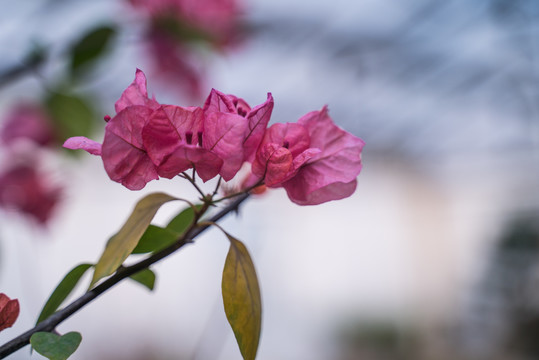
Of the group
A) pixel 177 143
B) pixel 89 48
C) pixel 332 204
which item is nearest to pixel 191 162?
pixel 177 143

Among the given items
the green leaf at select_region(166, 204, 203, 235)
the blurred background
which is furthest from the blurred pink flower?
the green leaf at select_region(166, 204, 203, 235)

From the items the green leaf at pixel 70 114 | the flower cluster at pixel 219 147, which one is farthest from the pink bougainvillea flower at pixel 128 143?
the green leaf at pixel 70 114

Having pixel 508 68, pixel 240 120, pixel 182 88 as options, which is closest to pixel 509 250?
pixel 508 68

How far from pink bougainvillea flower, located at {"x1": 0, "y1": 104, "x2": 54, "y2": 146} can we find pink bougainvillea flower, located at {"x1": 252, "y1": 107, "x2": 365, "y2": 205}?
17.4 inches

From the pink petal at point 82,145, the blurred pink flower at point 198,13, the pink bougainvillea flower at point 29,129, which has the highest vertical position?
the blurred pink flower at point 198,13

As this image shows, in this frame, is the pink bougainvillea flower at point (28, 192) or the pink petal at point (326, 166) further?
the pink bougainvillea flower at point (28, 192)

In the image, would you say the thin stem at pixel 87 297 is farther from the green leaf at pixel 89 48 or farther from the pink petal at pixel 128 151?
the green leaf at pixel 89 48

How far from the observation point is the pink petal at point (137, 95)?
184 millimetres

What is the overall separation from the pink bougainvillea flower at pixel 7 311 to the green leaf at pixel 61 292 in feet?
0.04

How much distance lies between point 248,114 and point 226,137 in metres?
0.01

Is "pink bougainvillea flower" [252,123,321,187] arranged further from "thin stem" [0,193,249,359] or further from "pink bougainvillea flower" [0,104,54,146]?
"pink bougainvillea flower" [0,104,54,146]

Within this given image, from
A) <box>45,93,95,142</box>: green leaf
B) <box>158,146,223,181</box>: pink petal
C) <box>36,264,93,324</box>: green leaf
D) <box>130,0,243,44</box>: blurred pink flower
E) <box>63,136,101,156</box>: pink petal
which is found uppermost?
<box>130,0,243,44</box>: blurred pink flower

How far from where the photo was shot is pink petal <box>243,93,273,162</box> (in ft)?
0.61

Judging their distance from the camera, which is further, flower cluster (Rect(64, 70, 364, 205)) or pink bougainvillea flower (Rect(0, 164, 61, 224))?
pink bougainvillea flower (Rect(0, 164, 61, 224))
